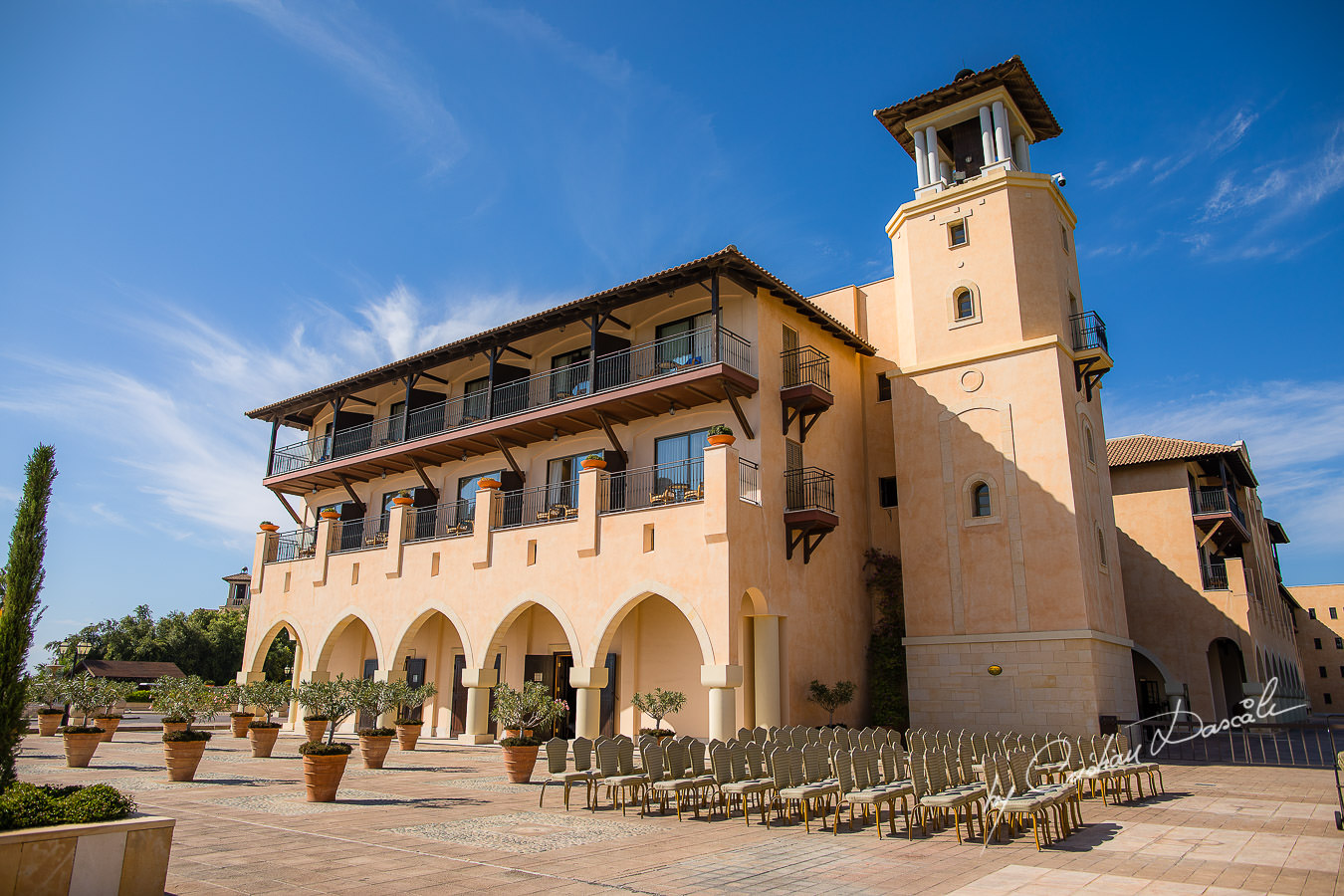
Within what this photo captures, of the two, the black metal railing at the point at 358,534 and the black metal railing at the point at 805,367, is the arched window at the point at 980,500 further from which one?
the black metal railing at the point at 358,534

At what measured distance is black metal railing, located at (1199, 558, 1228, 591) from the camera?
29188 mm

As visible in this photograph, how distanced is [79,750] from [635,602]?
10.9 meters

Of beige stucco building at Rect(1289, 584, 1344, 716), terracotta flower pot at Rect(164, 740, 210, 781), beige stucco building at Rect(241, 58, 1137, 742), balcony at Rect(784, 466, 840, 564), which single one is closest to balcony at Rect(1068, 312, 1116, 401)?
beige stucco building at Rect(241, 58, 1137, 742)

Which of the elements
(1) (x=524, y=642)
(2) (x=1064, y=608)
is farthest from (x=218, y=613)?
(2) (x=1064, y=608)

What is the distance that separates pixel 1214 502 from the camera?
30.0m

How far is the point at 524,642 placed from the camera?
23.8 meters

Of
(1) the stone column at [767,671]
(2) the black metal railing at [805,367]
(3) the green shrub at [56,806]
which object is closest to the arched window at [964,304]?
Answer: (2) the black metal railing at [805,367]

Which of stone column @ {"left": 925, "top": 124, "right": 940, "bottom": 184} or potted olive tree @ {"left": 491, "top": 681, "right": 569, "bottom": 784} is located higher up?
stone column @ {"left": 925, "top": 124, "right": 940, "bottom": 184}

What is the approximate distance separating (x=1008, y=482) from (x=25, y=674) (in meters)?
19.2

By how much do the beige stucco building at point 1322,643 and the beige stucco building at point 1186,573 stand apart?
119 ft

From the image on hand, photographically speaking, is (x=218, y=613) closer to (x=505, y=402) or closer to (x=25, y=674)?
(x=505, y=402)

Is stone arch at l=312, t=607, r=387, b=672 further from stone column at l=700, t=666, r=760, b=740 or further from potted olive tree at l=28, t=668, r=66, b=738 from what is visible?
stone column at l=700, t=666, r=760, b=740

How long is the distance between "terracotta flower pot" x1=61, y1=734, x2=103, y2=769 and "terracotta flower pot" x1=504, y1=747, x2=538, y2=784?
8120 mm

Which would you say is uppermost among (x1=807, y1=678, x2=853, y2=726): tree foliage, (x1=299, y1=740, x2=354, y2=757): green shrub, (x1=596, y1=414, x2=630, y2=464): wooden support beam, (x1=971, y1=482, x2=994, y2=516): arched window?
(x1=596, y1=414, x2=630, y2=464): wooden support beam
